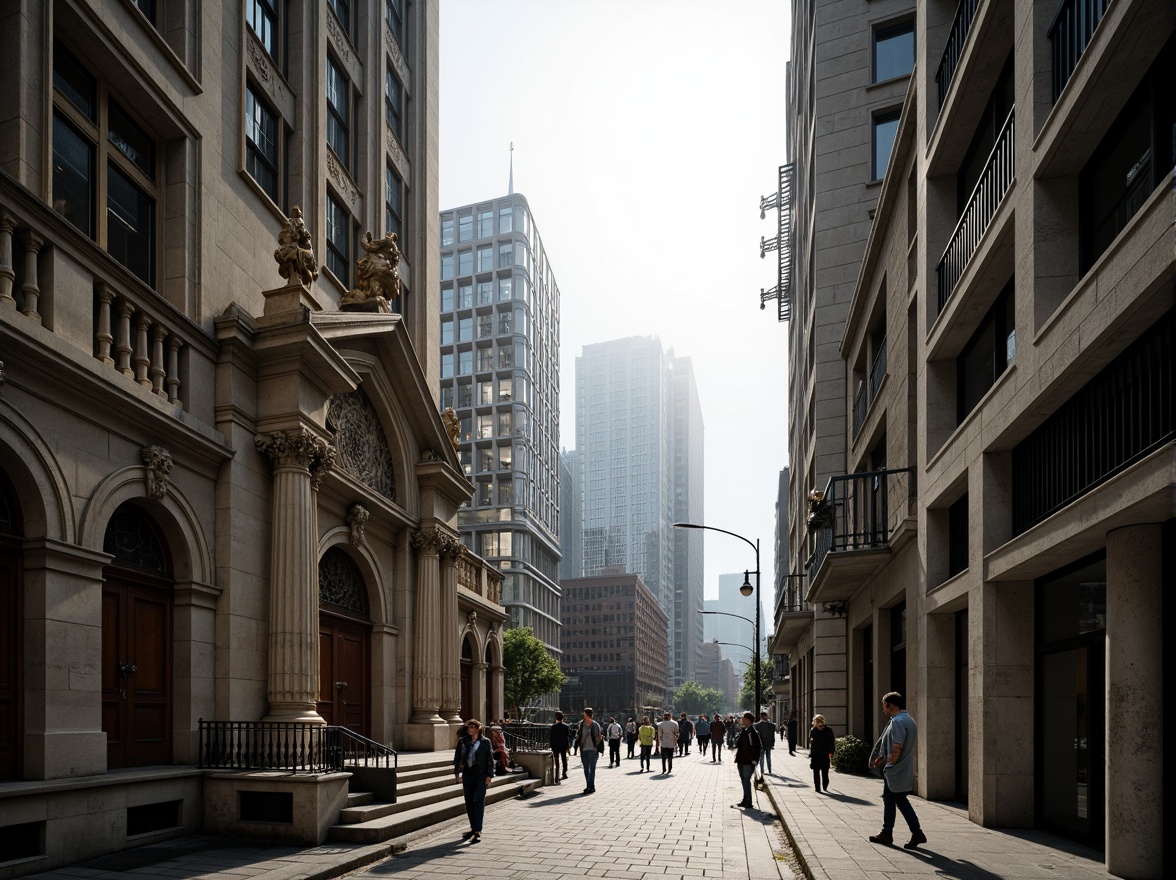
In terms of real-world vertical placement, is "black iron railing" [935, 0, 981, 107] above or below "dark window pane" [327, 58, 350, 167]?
below

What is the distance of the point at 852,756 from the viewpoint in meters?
22.9

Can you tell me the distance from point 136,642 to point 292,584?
9.75 feet

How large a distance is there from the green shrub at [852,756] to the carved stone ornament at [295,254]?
17.2 meters

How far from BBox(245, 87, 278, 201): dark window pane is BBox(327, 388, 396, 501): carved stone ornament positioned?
4548 mm

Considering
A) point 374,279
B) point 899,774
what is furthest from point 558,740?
point 899,774

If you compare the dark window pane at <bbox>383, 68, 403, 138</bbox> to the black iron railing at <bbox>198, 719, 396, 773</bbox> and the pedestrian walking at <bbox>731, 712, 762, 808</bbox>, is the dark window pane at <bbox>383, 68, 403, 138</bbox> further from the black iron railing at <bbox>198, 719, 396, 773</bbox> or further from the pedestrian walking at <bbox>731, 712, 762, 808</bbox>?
the pedestrian walking at <bbox>731, 712, 762, 808</bbox>

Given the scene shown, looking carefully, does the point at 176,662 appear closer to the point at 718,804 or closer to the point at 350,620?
the point at 350,620

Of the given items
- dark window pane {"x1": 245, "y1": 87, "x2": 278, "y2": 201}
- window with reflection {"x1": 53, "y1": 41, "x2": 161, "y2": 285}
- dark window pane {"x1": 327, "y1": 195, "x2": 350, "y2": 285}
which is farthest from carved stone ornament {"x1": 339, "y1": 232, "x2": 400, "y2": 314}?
window with reflection {"x1": 53, "y1": 41, "x2": 161, "y2": 285}

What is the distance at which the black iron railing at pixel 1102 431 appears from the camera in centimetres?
887

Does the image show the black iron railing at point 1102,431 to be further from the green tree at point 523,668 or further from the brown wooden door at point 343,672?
the green tree at point 523,668

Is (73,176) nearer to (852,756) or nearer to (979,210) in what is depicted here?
(979,210)

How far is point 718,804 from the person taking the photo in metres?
18.0

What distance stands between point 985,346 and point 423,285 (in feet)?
55.9

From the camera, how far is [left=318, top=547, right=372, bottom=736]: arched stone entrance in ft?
60.3
